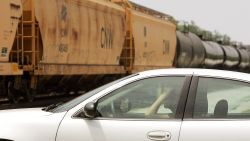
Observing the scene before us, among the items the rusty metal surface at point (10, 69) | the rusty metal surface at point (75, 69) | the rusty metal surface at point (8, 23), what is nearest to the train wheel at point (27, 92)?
the rusty metal surface at point (75, 69)

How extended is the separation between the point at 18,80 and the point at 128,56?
8475 mm

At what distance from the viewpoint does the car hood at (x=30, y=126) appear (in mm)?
5426

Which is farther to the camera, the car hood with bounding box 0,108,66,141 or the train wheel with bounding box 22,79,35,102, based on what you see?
the train wheel with bounding box 22,79,35,102

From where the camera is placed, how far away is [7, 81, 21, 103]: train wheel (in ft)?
46.2

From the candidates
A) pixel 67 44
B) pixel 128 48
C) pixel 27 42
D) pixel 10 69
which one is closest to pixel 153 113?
pixel 10 69

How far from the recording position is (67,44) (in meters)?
16.0

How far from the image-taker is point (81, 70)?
678 inches

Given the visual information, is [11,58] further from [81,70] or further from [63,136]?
[63,136]

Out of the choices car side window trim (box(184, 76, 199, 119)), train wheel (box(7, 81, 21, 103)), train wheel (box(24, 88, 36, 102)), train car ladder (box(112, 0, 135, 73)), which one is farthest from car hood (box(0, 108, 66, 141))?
train car ladder (box(112, 0, 135, 73))

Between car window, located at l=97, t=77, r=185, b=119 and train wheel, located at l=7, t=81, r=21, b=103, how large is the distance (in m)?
8.84

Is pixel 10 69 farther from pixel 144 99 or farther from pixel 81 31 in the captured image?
pixel 144 99

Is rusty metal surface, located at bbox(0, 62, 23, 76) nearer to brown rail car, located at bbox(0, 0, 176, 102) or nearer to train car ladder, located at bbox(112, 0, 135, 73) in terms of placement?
brown rail car, located at bbox(0, 0, 176, 102)

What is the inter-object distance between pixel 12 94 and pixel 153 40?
11362 mm

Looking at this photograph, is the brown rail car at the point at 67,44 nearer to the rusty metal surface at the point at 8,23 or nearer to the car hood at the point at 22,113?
the rusty metal surface at the point at 8,23
